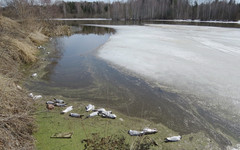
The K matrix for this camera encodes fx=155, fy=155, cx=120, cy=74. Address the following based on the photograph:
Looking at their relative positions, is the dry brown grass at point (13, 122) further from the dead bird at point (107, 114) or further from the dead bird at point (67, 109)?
the dead bird at point (107, 114)

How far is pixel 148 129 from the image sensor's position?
7.48 feet

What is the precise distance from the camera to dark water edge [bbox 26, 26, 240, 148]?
2.44 metres

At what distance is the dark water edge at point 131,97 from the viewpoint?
8.01 ft

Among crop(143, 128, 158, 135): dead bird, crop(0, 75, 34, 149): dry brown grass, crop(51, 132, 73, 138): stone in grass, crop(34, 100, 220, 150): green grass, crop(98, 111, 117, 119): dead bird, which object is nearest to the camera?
crop(0, 75, 34, 149): dry brown grass

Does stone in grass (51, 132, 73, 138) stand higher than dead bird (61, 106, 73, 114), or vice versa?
dead bird (61, 106, 73, 114)

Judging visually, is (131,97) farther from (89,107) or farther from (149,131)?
(149,131)

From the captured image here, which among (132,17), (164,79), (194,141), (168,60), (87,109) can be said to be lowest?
(194,141)

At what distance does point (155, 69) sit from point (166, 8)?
153 feet

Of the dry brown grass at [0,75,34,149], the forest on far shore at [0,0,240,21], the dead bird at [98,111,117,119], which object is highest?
the forest on far shore at [0,0,240,21]

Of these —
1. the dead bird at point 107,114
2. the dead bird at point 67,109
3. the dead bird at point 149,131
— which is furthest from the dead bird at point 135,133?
the dead bird at point 67,109

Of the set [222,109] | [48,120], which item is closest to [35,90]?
[48,120]

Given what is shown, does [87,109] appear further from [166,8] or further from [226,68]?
[166,8]

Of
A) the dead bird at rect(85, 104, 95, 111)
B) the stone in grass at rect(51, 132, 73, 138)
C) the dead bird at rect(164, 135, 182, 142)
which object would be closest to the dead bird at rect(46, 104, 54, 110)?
the dead bird at rect(85, 104, 95, 111)

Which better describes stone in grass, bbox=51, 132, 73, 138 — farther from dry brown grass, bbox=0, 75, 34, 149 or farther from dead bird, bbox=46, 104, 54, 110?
dead bird, bbox=46, 104, 54, 110
